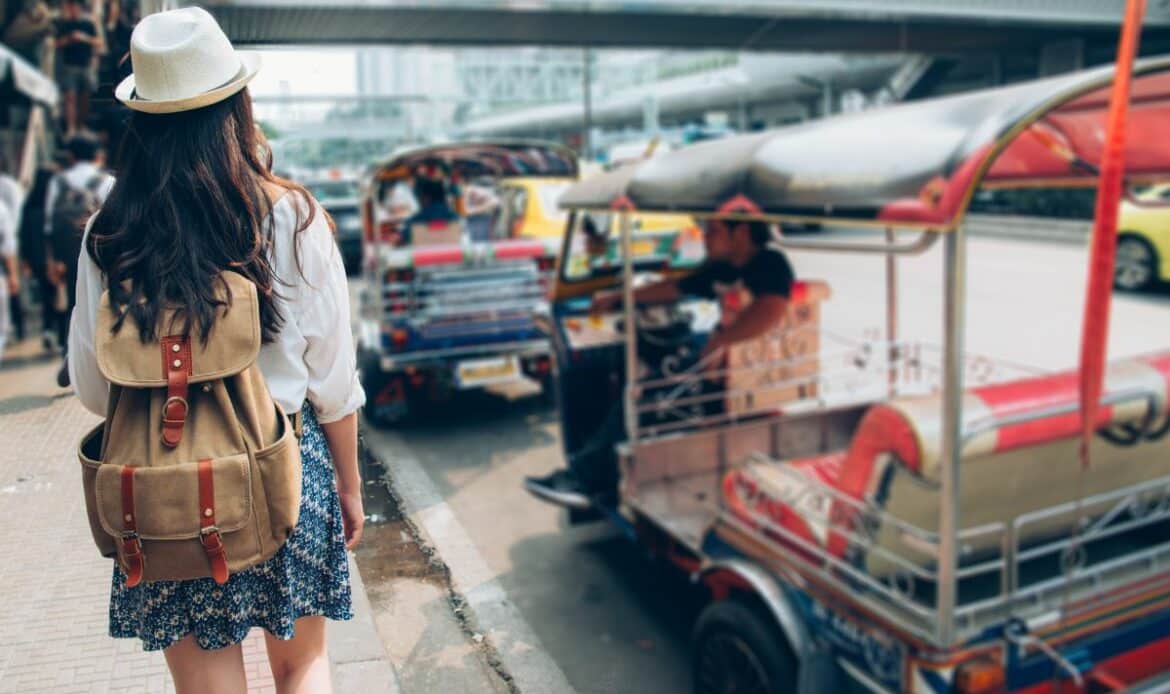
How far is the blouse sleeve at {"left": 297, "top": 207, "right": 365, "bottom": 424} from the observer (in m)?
1.91

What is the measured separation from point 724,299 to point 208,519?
356 cm

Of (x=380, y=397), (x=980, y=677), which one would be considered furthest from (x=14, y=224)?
(x=980, y=677)

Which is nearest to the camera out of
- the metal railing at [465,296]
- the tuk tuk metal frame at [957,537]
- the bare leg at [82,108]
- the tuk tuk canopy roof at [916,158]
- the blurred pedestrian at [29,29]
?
the tuk tuk canopy roof at [916,158]

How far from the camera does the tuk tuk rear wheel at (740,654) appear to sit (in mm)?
2963

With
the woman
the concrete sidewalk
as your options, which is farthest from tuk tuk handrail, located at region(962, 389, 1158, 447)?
the concrete sidewalk

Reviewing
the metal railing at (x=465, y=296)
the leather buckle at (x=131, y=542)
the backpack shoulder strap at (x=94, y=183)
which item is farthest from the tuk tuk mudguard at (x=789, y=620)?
the backpack shoulder strap at (x=94, y=183)

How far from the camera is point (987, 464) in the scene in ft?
9.55

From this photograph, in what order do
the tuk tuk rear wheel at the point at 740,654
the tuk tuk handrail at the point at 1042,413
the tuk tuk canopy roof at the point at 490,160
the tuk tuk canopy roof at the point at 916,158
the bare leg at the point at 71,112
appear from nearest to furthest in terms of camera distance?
1. the tuk tuk canopy roof at the point at 916,158
2. the tuk tuk handrail at the point at 1042,413
3. the tuk tuk rear wheel at the point at 740,654
4. the tuk tuk canopy roof at the point at 490,160
5. the bare leg at the point at 71,112

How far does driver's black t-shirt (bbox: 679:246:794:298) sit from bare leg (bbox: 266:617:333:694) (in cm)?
312

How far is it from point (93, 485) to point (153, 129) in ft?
2.12

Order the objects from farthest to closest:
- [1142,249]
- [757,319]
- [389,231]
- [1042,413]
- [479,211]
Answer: [1142,249], [479,211], [389,231], [757,319], [1042,413]

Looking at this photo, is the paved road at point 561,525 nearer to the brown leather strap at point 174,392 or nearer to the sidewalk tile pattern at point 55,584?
the sidewalk tile pattern at point 55,584

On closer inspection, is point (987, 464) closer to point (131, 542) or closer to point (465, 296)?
point (131, 542)

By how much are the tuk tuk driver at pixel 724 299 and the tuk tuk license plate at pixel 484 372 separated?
6.58 feet
